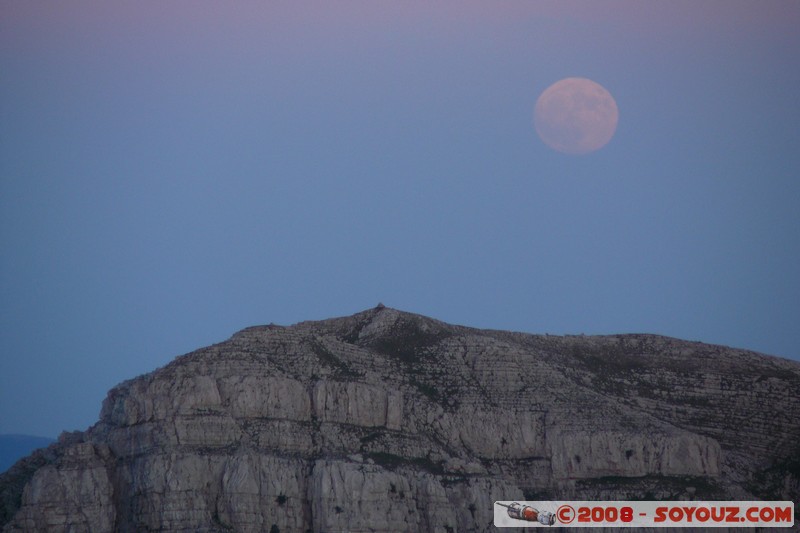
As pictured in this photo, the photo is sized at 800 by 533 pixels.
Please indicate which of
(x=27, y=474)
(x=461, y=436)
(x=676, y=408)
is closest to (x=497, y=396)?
(x=461, y=436)

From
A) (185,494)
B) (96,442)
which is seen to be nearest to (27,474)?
(96,442)

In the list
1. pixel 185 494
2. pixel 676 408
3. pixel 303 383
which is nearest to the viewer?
pixel 185 494

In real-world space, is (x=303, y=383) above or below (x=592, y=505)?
above

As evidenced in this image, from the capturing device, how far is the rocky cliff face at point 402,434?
117 metres

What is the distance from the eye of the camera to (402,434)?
125375mm

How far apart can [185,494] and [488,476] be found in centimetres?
2206

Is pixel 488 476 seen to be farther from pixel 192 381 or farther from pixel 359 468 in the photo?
pixel 192 381

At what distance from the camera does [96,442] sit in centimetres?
12062

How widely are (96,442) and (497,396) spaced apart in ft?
97.0

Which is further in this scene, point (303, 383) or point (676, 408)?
point (676, 408)

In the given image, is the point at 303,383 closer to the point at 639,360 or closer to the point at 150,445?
the point at 150,445

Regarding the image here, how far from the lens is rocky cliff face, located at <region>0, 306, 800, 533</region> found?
4596 inches

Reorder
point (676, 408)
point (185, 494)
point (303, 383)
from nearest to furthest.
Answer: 1. point (185, 494)
2. point (303, 383)
3. point (676, 408)

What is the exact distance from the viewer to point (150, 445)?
4653 inches
